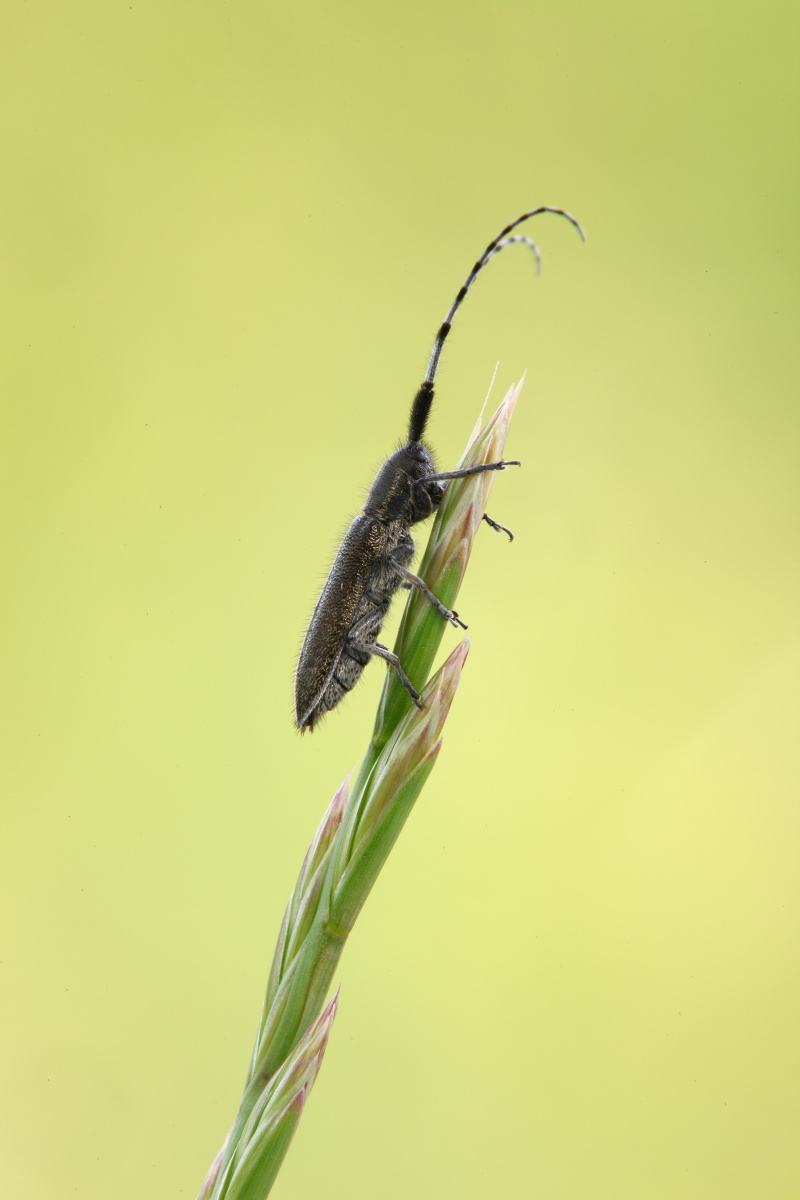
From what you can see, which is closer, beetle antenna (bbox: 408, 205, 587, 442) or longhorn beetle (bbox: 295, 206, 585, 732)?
beetle antenna (bbox: 408, 205, 587, 442)

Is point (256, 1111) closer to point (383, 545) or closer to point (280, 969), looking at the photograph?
point (280, 969)

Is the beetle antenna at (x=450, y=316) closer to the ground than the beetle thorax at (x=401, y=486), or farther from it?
farther from it

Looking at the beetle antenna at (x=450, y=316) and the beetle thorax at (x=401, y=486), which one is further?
the beetle thorax at (x=401, y=486)

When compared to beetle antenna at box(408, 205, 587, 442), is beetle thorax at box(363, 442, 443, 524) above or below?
below

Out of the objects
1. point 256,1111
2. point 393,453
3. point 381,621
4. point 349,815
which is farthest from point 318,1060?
point 393,453

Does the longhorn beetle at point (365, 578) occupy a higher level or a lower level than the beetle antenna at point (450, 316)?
lower

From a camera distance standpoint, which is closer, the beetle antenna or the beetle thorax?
the beetle antenna

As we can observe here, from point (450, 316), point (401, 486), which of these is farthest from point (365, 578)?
point (450, 316)
